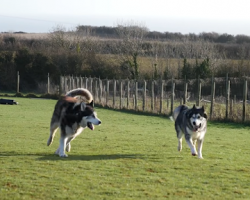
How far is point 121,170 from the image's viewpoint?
34.4 feet

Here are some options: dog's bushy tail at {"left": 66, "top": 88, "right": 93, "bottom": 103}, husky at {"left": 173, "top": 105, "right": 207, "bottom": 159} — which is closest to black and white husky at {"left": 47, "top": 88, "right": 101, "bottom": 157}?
dog's bushy tail at {"left": 66, "top": 88, "right": 93, "bottom": 103}

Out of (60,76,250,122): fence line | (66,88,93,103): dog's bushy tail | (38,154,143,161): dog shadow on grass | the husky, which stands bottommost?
(60,76,250,122): fence line

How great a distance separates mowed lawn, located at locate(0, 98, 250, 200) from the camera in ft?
28.3

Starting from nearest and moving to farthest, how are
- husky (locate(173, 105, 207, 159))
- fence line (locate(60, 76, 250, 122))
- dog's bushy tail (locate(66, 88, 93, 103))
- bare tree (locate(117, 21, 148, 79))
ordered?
husky (locate(173, 105, 207, 159)) < dog's bushy tail (locate(66, 88, 93, 103)) < fence line (locate(60, 76, 250, 122)) < bare tree (locate(117, 21, 148, 79))

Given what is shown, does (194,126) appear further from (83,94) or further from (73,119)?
(83,94)

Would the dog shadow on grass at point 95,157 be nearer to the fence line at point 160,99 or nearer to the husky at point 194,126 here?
the husky at point 194,126

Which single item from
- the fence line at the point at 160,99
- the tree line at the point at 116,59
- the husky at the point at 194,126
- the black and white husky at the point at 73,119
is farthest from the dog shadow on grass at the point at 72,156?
the tree line at the point at 116,59

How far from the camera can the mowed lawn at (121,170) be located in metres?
8.64

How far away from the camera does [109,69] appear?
203 feet

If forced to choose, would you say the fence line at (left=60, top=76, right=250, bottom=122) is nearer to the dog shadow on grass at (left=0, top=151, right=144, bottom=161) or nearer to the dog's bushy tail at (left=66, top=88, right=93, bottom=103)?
the dog's bushy tail at (left=66, top=88, right=93, bottom=103)

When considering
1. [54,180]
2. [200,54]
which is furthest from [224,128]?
[200,54]

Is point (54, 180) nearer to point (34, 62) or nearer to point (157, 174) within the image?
point (157, 174)

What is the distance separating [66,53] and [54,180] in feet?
186

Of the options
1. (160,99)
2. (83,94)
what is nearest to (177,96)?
(160,99)
